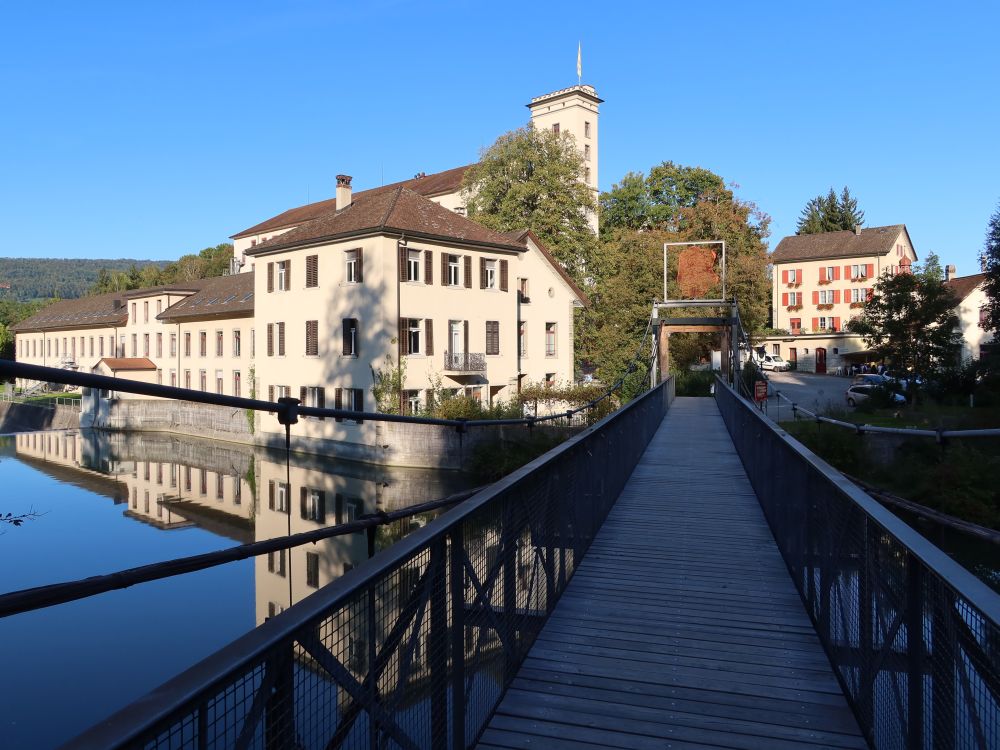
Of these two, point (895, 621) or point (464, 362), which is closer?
point (895, 621)

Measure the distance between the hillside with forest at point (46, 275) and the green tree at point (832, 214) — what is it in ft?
368

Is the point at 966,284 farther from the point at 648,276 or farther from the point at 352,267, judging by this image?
the point at 352,267

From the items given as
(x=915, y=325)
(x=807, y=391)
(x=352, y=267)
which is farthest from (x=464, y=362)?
(x=807, y=391)

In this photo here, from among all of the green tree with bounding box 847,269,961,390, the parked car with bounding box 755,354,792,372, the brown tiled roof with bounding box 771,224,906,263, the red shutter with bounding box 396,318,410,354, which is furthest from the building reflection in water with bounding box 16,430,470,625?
the brown tiled roof with bounding box 771,224,906,263

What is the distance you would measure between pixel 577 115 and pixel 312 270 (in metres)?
29.5

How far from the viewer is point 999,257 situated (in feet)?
83.5

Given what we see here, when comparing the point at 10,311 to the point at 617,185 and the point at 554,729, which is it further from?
the point at 554,729

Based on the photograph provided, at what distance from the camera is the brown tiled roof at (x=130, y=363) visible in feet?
134

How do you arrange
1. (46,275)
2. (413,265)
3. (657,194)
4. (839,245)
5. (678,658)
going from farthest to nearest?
(46,275) < (839,245) < (657,194) < (413,265) < (678,658)

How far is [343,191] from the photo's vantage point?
33.0 metres

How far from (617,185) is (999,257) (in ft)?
75.8

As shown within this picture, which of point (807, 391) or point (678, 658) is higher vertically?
point (807, 391)

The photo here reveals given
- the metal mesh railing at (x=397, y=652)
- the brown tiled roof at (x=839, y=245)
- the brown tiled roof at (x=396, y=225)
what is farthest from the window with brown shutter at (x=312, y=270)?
the brown tiled roof at (x=839, y=245)

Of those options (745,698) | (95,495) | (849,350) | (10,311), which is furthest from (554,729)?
(10,311)
